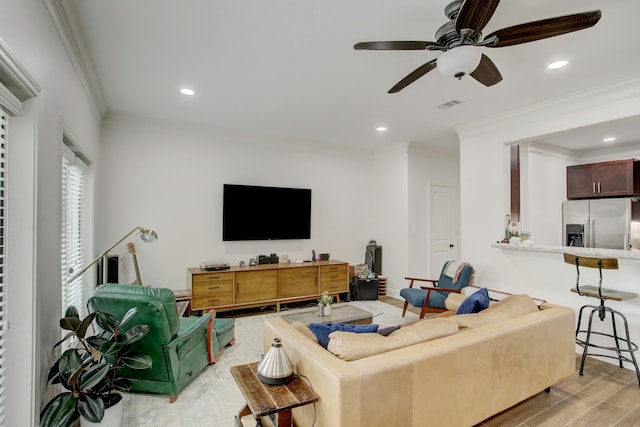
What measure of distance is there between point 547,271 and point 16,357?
457 cm

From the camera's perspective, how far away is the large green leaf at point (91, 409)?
1.71 meters

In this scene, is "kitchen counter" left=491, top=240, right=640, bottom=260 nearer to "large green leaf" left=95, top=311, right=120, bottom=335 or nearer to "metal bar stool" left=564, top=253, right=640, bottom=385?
"metal bar stool" left=564, top=253, right=640, bottom=385

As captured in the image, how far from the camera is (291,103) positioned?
382cm

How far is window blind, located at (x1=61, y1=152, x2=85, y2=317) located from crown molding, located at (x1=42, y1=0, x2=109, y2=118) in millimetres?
730

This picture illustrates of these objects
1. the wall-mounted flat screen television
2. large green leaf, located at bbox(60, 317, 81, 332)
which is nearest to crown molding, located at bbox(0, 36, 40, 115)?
large green leaf, located at bbox(60, 317, 81, 332)

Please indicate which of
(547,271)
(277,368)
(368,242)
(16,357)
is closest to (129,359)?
(16,357)

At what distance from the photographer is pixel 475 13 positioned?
1.71 meters

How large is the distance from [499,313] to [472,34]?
1.85m

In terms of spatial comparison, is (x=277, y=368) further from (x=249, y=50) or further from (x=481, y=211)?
(x=481, y=211)

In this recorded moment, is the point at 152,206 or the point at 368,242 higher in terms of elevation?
the point at 152,206

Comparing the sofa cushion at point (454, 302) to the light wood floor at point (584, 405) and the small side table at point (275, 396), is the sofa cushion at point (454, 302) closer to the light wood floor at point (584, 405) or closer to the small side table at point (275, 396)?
the light wood floor at point (584, 405)

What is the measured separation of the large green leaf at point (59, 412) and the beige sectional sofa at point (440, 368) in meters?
1.10

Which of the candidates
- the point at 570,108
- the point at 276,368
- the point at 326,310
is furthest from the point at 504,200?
the point at 276,368

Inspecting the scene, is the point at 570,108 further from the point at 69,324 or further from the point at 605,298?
the point at 69,324
